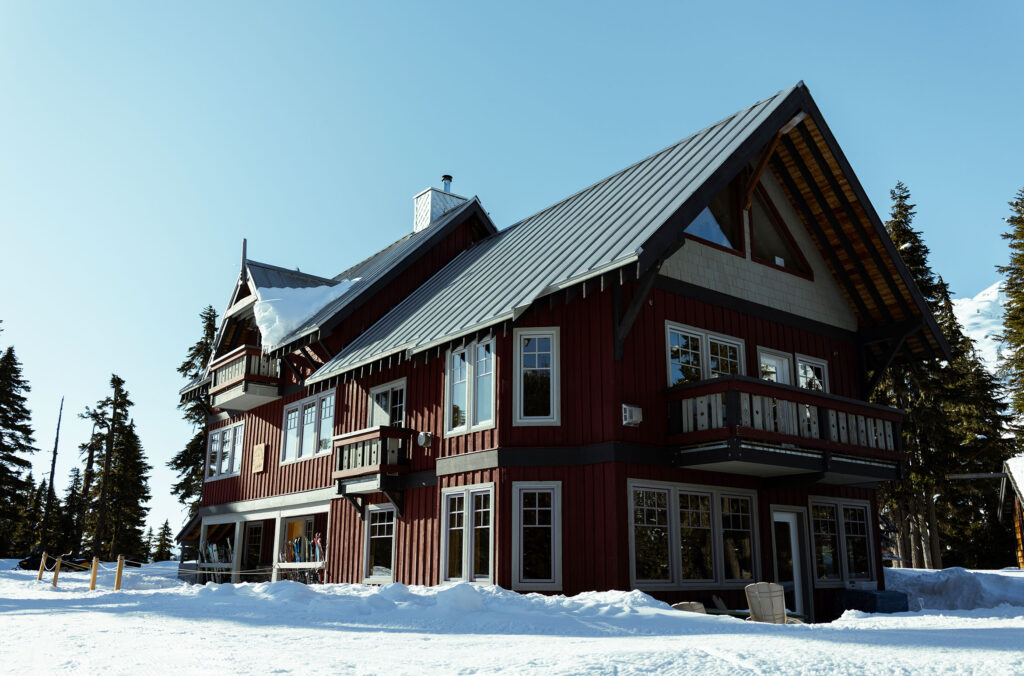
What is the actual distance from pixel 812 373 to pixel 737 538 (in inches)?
201

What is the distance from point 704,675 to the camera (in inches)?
272

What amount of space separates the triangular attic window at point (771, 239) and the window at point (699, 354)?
8.10 ft

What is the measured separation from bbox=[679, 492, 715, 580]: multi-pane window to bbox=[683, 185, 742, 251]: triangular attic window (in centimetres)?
566

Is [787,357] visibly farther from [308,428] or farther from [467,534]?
[308,428]

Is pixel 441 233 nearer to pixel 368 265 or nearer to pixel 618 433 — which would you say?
pixel 368 265

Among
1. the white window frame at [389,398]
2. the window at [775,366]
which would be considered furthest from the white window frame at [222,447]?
the window at [775,366]

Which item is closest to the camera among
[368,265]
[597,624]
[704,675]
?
[704,675]

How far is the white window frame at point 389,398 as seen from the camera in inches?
784

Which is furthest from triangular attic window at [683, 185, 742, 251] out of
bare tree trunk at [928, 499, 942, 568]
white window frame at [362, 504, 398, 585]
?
bare tree trunk at [928, 499, 942, 568]

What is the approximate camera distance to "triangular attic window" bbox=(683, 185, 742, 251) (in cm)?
1872

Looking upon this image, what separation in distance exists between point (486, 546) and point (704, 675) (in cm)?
995

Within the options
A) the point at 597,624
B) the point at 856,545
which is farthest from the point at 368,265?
the point at 597,624

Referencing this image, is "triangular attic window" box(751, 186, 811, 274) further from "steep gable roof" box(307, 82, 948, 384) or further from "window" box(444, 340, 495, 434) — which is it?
"window" box(444, 340, 495, 434)

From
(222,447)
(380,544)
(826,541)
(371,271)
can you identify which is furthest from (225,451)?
(826,541)
